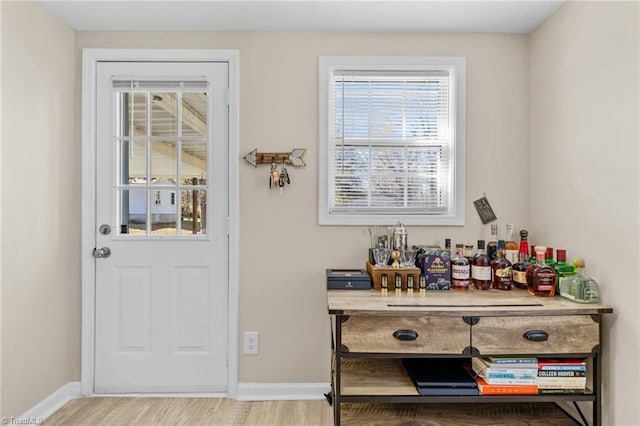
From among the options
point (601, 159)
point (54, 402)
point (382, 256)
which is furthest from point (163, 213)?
point (601, 159)

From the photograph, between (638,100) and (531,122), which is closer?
(638,100)

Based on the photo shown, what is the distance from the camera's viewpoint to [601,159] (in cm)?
183

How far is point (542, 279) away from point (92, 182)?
2.68 meters

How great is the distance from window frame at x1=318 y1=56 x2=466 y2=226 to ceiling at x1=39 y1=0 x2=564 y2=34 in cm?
19

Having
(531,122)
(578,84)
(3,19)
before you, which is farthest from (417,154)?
(3,19)

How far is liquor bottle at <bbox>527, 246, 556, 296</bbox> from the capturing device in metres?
1.97

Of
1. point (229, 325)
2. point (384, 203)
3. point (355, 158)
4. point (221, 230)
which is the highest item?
point (355, 158)

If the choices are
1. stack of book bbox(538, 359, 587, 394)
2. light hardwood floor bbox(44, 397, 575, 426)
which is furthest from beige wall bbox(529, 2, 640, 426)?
light hardwood floor bbox(44, 397, 575, 426)

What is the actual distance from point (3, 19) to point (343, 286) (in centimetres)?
221

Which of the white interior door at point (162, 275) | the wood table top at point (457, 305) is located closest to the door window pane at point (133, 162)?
the white interior door at point (162, 275)

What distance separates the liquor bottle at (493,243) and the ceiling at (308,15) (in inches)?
49.3

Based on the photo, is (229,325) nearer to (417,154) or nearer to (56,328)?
(56,328)

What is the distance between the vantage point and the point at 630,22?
166 cm

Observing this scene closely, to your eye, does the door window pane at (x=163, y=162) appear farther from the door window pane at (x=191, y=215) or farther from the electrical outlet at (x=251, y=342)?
the electrical outlet at (x=251, y=342)
